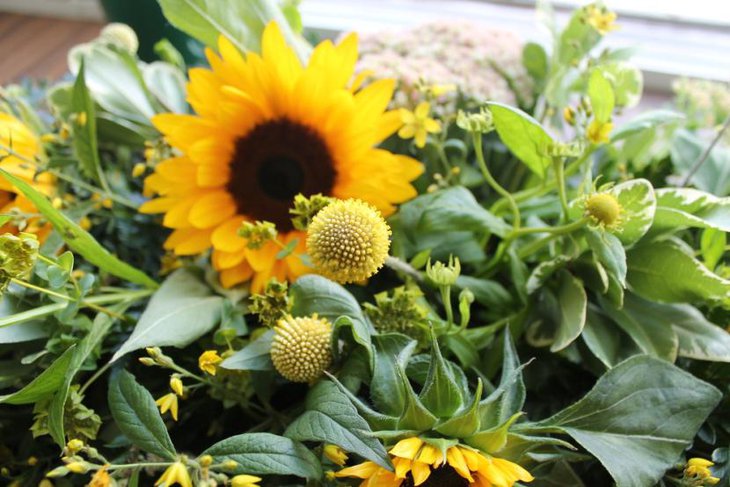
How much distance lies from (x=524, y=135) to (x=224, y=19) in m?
0.29

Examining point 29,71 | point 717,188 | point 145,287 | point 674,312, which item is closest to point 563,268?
point 674,312

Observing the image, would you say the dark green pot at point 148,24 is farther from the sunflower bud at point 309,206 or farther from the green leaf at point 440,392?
the green leaf at point 440,392

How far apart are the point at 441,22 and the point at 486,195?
228 mm

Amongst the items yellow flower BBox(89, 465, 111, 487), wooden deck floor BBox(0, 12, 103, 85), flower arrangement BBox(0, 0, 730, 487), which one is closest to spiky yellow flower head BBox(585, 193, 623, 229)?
flower arrangement BBox(0, 0, 730, 487)

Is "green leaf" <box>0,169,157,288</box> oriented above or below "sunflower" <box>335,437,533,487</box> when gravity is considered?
above

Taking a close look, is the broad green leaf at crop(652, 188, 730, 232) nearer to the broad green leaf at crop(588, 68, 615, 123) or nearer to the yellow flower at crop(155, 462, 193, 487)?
the broad green leaf at crop(588, 68, 615, 123)

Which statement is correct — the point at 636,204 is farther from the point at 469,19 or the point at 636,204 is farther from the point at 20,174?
the point at 469,19

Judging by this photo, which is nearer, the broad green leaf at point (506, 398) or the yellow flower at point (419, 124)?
the broad green leaf at point (506, 398)

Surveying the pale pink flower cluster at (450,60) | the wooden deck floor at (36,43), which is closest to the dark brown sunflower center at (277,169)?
the pale pink flower cluster at (450,60)

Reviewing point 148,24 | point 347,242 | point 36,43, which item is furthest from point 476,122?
point 36,43

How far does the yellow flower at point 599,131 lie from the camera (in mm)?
496

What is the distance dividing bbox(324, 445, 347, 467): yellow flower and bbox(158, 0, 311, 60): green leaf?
0.36 metres

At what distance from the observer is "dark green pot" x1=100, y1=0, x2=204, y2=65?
2.93ft

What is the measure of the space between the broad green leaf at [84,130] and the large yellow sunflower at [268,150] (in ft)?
0.24
